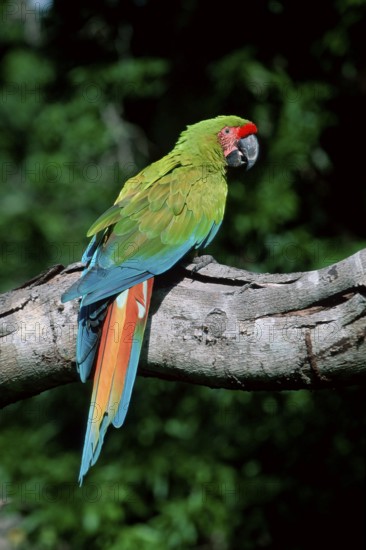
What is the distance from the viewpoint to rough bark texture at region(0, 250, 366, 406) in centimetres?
147

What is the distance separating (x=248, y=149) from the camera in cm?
259

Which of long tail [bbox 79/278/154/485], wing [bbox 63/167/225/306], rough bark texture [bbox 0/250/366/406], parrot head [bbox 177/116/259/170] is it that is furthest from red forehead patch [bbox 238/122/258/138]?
A: long tail [bbox 79/278/154/485]

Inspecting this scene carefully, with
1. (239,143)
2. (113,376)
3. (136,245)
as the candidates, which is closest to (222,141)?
(239,143)

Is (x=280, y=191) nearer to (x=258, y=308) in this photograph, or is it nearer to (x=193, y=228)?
(x=193, y=228)

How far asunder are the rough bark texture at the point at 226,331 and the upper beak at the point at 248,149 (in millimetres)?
829

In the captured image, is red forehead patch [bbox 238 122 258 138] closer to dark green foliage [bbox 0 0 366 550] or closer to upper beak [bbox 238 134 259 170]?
upper beak [bbox 238 134 259 170]

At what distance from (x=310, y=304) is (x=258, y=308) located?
112 millimetres

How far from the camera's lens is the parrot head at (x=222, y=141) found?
2451mm

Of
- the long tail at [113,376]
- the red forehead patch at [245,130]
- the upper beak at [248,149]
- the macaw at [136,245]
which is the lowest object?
the long tail at [113,376]

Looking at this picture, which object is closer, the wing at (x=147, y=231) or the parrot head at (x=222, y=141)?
the wing at (x=147, y=231)

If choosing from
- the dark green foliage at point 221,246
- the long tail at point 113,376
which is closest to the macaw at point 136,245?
the long tail at point 113,376

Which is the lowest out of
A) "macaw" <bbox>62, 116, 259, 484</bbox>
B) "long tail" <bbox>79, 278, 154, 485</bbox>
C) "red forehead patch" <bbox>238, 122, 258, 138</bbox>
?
"long tail" <bbox>79, 278, 154, 485</bbox>

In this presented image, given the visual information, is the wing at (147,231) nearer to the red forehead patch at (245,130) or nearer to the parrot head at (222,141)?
the parrot head at (222,141)

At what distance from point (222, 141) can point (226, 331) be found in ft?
3.54
